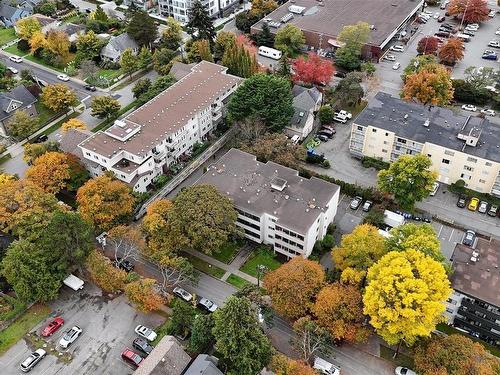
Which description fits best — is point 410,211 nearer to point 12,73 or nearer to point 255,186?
point 255,186

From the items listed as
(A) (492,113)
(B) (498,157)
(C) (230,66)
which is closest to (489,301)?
(B) (498,157)

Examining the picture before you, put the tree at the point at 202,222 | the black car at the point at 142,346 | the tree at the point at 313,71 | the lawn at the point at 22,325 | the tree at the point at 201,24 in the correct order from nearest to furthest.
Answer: the black car at the point at 142,346, the lawn at the point at 22,325, the tree at the point at 202,222, the tree at the point at 313,71, the tree at the point at 201,24

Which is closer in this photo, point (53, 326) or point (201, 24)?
point (53, 326)

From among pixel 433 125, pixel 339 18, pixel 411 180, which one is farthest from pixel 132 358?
pixel 339 18

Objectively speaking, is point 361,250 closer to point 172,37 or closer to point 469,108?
point 469,108

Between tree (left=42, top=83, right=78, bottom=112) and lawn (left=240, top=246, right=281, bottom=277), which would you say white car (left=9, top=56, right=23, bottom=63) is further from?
lawn (left=240, top=246, right=281, bottom=277)

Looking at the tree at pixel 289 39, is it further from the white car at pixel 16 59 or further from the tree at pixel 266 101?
the white car at pixel 16 59

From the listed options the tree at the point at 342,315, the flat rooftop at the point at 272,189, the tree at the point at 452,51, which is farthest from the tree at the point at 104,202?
the tree at the point at 452,51

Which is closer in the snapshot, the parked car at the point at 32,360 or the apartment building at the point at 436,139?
the parked car at the point at 32,360
